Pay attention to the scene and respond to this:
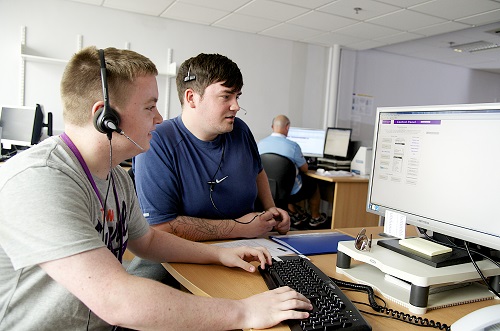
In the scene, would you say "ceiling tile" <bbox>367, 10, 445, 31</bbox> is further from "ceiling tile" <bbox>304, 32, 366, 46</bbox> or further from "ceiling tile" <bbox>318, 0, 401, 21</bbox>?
"ceiling tile" <bbox>304, 32, 366, 46</bbox>

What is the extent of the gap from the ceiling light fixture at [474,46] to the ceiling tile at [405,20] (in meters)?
1.42

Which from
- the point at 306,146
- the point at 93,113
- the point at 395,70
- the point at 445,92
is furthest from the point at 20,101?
the point at 445,92

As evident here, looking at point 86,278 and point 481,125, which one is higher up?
point 481,125

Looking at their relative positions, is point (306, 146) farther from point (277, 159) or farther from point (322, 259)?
point (322, 259)

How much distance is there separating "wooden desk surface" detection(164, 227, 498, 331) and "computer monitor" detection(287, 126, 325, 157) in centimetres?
372

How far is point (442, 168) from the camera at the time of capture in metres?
1.09

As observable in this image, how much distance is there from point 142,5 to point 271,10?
143cm

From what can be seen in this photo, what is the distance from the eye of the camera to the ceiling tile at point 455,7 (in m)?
3.57

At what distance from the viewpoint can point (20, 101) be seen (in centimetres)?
417

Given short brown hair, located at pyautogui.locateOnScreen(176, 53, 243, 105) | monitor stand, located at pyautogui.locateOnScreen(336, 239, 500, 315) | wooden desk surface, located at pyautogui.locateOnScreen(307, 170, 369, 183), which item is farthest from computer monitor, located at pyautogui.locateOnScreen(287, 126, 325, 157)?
monitor stand, located at pyautogui.locateOnScreen(336, 239, 500, 315)

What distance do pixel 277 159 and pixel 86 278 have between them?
2830 mm

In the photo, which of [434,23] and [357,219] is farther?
[434,23]

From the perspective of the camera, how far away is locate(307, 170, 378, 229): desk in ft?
12.7

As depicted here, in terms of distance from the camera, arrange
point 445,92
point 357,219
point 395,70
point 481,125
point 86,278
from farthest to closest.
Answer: point 445,92
point 395,70
point 357,219
point 481,125
point 86,278
